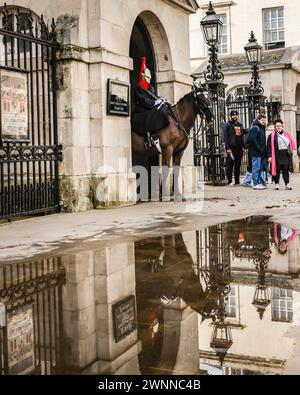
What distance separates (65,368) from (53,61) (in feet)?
27.5

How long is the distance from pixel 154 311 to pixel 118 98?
26.0 ft

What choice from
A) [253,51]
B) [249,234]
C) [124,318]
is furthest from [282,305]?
[253,51]

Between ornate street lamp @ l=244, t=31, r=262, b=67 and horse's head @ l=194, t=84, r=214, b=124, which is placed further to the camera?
ornate street lamp @ l=244, t=31, r=262, b=67

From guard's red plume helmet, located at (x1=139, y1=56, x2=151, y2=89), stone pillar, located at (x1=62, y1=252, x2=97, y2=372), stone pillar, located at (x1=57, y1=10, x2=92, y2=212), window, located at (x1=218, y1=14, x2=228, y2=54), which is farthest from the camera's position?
window, located at (x1=218, y1=14, x2=228, y2=54)

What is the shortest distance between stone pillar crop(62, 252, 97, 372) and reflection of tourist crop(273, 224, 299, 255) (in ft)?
6.97

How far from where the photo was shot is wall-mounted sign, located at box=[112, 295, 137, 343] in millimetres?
3840

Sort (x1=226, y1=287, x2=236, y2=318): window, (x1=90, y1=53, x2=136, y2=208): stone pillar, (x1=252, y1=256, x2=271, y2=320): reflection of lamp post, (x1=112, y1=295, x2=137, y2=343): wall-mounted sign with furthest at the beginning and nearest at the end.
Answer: (x1=90, y1=53, x2=136, y2=208): stone pillar < (x1=252, y1=256, x2=271, y2=320): reflection of lamp post < (x1=226, y1=287, x2=236, y2=318): window < (x1=112, y1=295, x2=137, y2=343): wall-mounted sign

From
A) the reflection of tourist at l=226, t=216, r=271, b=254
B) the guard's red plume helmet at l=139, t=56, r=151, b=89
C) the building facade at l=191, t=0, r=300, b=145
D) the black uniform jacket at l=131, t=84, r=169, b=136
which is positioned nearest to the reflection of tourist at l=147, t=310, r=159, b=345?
the reflection of tourist at l=226, t=216, r=271, b=254

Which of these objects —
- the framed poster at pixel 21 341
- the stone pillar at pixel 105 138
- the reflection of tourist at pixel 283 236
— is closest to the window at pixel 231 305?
the framed poster at pixel 21 341

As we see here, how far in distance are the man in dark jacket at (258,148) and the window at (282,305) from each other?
11894 mm

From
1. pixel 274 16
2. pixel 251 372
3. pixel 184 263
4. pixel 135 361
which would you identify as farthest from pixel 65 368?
pixel 274 16

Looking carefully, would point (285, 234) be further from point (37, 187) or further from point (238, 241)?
point (37, 187)

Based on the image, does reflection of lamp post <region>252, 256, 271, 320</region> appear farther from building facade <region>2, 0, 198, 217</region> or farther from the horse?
the horse

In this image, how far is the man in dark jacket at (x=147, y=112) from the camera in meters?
12.3
